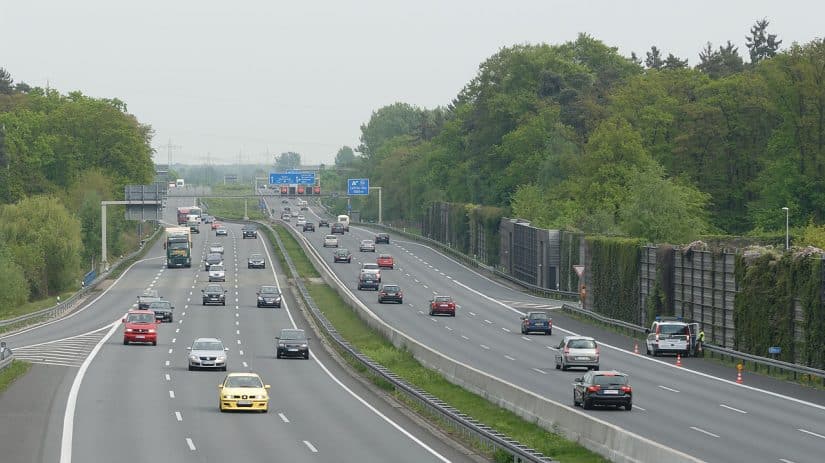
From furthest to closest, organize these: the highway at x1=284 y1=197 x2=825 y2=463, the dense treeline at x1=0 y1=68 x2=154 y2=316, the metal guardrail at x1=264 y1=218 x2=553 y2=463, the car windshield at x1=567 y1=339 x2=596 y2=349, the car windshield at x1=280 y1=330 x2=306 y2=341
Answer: the dense treeline at x1=0 y1=68 x2=154 y2=316, the car windshield at x1=280 y1=330 x2=306 y2=341, the car windshield at x1=567 y1=339 x2=596 y2=349, the highway at x1=284 y1=197 x2=825 y2=463, the metal guardrail at x1=264 y1=218 x2=553 y2=463

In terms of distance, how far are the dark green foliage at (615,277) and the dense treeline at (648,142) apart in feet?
28.7

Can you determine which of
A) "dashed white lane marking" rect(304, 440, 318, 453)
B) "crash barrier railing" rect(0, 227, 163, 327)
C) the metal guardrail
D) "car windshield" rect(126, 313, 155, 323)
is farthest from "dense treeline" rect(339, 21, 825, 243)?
"dashed white lane marking" rect(304, 440, 318, 453)

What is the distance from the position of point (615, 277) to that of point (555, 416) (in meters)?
54.6

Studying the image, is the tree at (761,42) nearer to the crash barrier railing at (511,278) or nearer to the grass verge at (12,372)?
the crash barrier railing at (511,278)

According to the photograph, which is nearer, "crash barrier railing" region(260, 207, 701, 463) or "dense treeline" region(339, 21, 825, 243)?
"crash barrier railing" region(260, 207, 701, 463)

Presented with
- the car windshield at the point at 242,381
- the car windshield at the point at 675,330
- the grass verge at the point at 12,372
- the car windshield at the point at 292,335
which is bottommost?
the grass verge at the point at 12,372

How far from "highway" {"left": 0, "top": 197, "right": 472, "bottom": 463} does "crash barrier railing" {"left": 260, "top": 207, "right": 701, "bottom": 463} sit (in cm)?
299

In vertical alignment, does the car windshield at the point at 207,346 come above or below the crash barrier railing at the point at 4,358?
above

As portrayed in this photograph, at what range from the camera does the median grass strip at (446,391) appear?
34500 millimetres

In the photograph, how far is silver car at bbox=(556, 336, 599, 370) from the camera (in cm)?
5934

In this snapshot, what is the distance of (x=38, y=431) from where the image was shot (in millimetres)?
38156

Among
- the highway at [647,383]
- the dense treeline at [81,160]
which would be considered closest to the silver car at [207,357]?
the highway at [647,383]

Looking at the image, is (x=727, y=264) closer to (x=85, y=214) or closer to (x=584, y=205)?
(x=584, y=205)

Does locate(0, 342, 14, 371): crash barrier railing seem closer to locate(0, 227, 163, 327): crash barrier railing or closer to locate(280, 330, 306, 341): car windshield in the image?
locate(280, 330, 306, 341): car windshield
